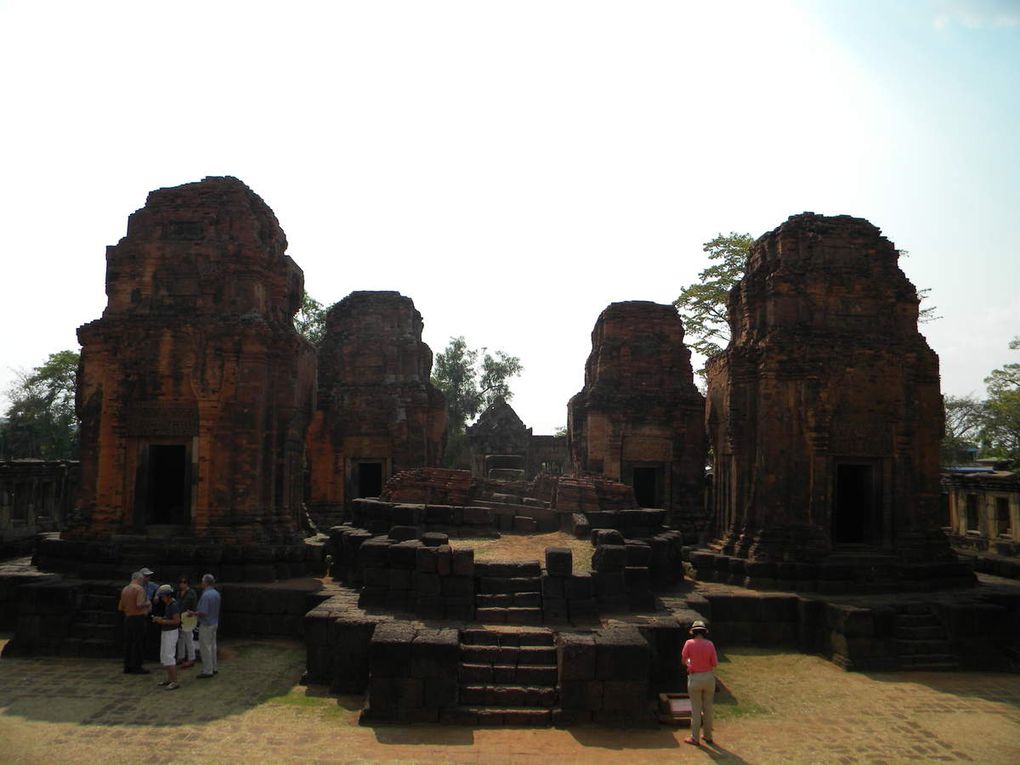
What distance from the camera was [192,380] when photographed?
472 inches

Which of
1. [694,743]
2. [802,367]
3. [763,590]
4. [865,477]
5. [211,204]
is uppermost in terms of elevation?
[211,204]

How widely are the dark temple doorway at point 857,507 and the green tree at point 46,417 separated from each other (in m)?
32.7

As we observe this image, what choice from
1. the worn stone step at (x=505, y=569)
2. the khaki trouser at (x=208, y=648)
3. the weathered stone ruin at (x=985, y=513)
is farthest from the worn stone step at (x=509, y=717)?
the weathered stone ruin at (x=985, y=513)

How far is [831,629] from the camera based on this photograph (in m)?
10.4

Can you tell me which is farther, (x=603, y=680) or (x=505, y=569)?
(x=505, y=569)

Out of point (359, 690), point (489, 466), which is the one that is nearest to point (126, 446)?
point (359, 690)

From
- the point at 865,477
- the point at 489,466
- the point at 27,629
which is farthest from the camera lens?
the point at 489,466

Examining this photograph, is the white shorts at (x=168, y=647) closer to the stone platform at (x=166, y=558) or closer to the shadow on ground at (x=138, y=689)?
the shadow on ground at (x=138, y=689)

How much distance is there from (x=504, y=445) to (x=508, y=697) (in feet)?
75.5

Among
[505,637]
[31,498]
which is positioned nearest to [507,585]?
[505,637]

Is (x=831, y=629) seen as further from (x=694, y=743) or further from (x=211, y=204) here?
(x=211, y=204)

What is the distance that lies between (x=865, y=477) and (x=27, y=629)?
43.8 ft

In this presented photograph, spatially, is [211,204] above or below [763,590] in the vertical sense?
above

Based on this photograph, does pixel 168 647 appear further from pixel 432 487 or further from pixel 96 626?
pixel 432 487
